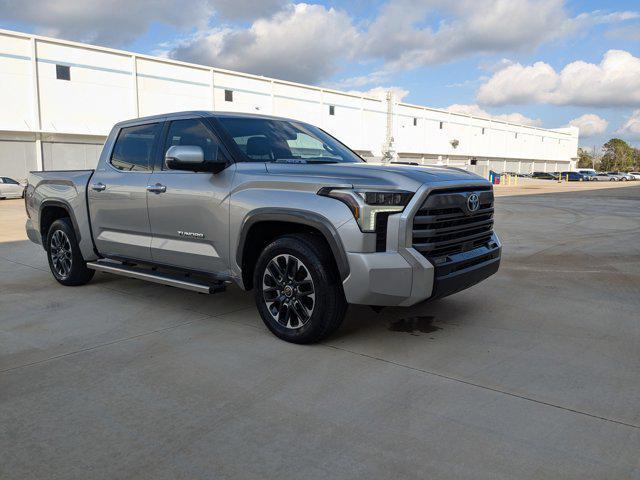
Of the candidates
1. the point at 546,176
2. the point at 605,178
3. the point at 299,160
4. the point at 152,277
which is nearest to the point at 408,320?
the point at 299,160

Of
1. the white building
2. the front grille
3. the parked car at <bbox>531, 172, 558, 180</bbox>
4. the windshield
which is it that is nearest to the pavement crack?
the front grille

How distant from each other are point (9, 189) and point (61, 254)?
897 inches

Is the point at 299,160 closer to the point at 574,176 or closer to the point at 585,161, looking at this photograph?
the point at 574,176

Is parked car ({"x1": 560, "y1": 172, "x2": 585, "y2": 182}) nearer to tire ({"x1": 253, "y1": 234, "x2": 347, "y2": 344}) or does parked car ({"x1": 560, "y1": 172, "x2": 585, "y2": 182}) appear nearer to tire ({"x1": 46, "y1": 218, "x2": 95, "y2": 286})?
tire ({"x1": 46, "y1": 218, "x2": 95, "y2": 286})

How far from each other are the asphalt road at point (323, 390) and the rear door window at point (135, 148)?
1.47 metres

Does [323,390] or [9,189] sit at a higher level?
[9,189]

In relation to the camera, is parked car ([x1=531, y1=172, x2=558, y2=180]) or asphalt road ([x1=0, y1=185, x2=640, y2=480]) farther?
parked car ([x1=531, y1=172, x2=558, y2=180])

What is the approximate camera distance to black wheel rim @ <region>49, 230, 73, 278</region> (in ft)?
21.6

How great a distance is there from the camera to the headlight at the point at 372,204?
3863 mm

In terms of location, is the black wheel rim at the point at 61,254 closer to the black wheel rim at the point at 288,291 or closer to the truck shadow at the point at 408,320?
the black wheel rim at the point at 288,291

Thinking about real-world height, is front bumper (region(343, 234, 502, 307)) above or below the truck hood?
below

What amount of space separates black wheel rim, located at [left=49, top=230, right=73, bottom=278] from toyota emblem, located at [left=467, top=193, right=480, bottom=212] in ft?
15.5

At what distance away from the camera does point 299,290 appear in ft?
14.0

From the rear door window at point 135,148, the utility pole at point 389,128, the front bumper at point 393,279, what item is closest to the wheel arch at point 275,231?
the front bumper at point 393,279
